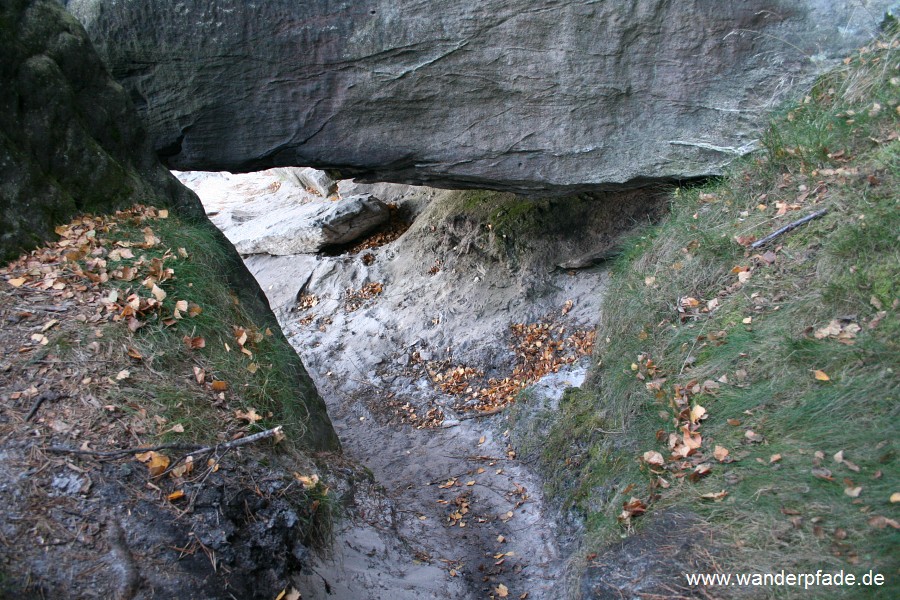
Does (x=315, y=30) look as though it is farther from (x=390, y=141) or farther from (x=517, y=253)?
(x=517, y=253)

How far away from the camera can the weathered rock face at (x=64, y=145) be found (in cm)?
418

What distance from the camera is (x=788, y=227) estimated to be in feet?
13.8

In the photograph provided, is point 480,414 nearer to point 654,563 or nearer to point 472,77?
point 472,77

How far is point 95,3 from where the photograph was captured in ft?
16.8

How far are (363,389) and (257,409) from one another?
3.29m

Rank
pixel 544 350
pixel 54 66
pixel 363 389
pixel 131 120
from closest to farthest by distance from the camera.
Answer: pixel 54 66, pixel 131 120, pixel 544 350, pixel 363 389

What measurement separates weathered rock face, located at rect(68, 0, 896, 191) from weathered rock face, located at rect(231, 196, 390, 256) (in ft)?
11.9

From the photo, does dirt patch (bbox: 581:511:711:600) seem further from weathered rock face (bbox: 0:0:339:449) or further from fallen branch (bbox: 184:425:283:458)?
weathered rock face (bbox: 0:0:339:449)

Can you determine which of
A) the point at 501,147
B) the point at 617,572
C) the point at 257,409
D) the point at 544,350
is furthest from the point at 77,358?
the point at 544,350

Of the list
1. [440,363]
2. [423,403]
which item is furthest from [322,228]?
[423,403]

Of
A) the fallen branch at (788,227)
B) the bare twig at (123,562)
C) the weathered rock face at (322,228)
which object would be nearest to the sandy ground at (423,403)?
the weathered rock face at (322,228)

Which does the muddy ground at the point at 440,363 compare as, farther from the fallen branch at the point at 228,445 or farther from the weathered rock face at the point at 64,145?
the weathered rock face at the point at 64,145

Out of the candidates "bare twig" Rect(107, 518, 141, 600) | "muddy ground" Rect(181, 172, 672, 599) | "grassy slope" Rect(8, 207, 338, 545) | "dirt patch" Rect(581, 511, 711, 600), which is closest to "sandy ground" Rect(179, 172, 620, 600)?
"muddy ground" Rect(181, 172, 672, 599)

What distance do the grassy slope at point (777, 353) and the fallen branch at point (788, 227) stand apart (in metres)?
0.06
